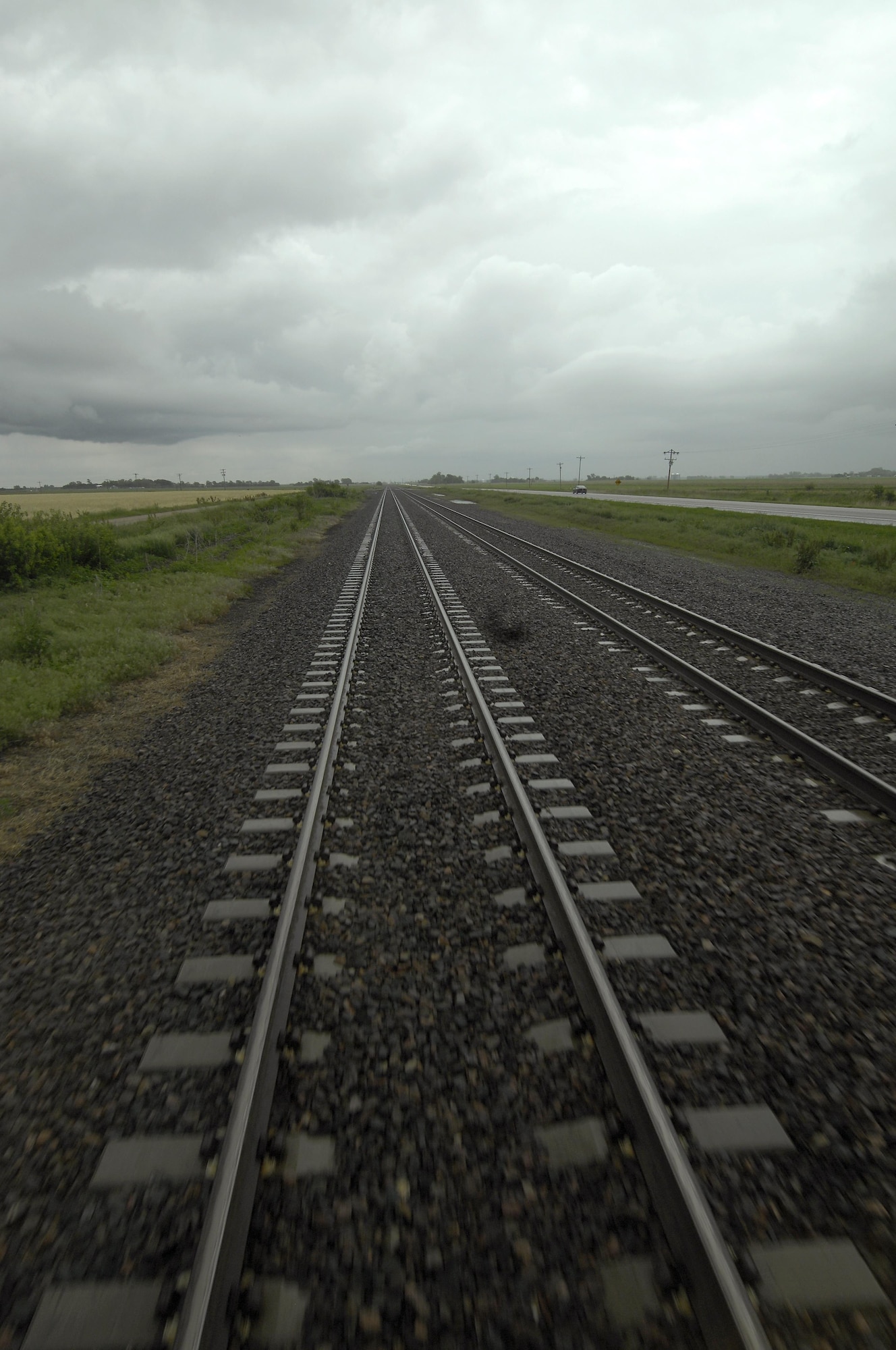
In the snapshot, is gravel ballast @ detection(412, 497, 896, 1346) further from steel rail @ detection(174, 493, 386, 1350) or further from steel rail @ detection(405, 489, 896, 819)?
steel rail @ detection(174, 493, 386, 1350)

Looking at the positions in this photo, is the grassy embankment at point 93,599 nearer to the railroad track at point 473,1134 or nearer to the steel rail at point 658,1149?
the railroad track at point 473,1134

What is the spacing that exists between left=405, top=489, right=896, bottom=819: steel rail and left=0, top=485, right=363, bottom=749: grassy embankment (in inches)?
306

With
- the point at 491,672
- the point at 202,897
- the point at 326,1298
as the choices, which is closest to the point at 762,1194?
the point at 326,1298

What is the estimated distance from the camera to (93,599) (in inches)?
539

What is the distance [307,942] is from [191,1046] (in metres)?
0.81

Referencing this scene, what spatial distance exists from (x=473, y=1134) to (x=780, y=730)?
5419mm

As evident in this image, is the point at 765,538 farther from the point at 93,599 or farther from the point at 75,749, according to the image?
the point at 75,749

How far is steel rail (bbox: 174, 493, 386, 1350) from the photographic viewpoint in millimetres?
1953

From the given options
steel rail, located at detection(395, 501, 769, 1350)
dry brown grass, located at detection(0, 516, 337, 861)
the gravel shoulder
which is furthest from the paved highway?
the gravel shoulder

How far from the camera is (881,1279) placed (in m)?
2.12

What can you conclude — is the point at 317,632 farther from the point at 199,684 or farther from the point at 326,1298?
the point at 326,1298

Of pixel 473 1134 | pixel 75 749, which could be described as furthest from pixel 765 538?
pixel 473 1134

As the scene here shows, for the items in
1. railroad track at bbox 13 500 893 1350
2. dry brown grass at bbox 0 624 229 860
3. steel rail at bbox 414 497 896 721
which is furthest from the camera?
steel rail at bbox 414 497 896 721

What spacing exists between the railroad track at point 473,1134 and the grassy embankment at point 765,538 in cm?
1557
